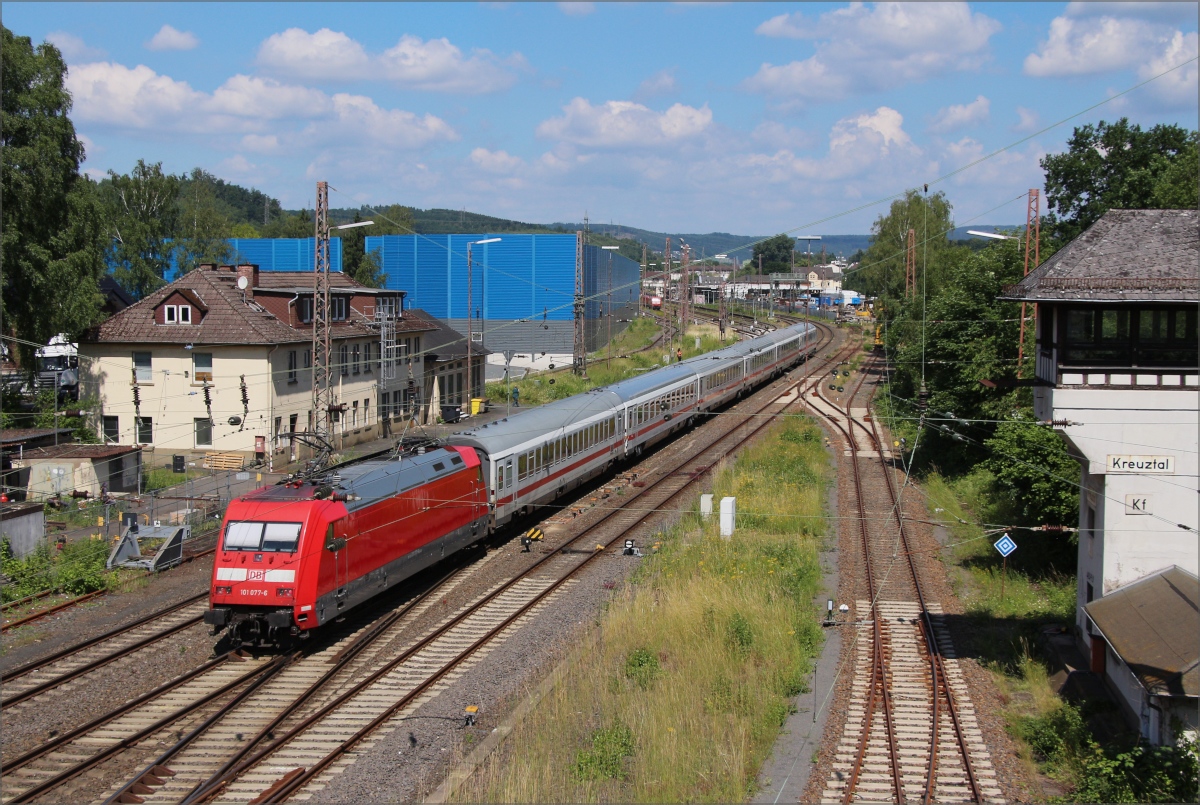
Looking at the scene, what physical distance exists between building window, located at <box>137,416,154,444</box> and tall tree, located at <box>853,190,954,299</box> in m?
41.8

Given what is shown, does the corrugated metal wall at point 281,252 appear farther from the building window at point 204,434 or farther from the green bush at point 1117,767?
the green bush at point 1117,767

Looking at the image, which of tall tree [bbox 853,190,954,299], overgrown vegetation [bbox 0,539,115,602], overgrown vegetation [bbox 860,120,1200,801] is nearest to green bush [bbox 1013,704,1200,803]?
overgrown vegetation [bbox 860,120,1200,801]

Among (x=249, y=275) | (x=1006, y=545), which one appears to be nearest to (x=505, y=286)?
(x=249, y=275)

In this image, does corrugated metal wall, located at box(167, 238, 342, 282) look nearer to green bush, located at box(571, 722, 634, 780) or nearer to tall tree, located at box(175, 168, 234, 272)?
Answer: tall tree, located at box(175, 168, 234, 272)

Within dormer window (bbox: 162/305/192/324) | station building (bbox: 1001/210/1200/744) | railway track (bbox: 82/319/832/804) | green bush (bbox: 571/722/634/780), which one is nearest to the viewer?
railway track (bbox: 82/319/832/804)

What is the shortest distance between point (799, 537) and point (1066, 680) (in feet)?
30.3

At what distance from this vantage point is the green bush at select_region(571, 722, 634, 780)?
1230cm

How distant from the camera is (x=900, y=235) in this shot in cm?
6588

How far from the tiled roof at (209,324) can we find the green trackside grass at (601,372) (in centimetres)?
1080

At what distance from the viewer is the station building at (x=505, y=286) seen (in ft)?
228

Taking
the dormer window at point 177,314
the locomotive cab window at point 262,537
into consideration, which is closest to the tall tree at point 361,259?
the dormer window at point 177,314

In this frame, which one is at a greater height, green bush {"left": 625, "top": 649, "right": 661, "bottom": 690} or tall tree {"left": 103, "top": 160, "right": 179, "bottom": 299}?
tall tree {"left": 103, "top": 160, "right": 179, "bottom": 299}

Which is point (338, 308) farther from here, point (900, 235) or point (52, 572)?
point (900, 235)

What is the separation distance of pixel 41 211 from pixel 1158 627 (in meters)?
34.4
